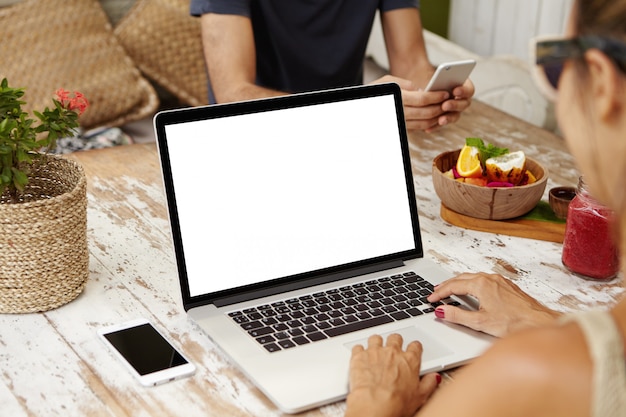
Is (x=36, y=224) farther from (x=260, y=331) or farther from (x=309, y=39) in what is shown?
(x=309, y=39)

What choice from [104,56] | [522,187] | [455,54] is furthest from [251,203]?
[455,54]

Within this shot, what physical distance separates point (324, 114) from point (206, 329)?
0.38 metres

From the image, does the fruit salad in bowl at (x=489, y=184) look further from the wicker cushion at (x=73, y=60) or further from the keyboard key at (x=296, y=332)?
the wicker cushion at (x=73, y=60)

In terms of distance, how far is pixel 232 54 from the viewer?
6.43 ft

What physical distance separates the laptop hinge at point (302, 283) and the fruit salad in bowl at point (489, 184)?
24 cm

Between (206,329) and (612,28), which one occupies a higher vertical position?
(612,28)

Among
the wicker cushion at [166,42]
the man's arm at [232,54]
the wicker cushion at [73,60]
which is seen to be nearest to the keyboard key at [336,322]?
the man's arm at [232,54]

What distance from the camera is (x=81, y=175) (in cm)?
119

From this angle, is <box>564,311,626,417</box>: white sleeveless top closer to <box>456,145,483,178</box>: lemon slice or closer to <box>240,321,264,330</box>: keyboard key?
<box>240,321,264,330</box>: keyboard key

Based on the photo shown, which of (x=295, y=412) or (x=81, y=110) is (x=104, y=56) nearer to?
(x=81, y=110)

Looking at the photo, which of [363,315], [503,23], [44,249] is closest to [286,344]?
[363,315]

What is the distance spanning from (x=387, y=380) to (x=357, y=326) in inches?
5.9

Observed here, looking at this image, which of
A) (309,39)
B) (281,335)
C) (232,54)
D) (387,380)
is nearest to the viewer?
(387,380)

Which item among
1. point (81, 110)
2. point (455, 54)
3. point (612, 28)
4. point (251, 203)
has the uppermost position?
point (612, 28)
